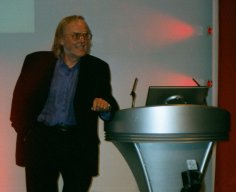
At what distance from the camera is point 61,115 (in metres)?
1.89

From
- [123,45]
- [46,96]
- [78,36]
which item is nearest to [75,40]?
[78,36]

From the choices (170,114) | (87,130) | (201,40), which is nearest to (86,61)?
(87,130)

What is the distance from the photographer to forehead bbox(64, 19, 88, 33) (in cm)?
199

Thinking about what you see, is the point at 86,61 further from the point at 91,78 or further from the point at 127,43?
the point at 127,43

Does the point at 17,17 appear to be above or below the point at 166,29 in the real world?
above

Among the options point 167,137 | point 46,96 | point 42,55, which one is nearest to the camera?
point 167,137

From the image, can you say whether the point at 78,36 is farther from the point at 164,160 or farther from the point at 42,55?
the point at 164,160

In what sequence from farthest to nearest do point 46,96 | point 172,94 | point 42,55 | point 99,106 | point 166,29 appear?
point 166,29 → point 42,55 → point 46,96 → point 172,94 → point 99,106

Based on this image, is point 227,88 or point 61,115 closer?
point 61,115

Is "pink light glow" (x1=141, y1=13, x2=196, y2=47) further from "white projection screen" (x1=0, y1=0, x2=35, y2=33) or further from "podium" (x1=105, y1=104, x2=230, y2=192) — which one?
"podium" (x1=105, y1=104, x2=230, y2=192)

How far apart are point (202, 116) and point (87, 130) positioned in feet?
1.96

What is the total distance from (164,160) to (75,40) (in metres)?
0.73

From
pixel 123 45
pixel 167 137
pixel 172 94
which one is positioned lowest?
pixel 167 137

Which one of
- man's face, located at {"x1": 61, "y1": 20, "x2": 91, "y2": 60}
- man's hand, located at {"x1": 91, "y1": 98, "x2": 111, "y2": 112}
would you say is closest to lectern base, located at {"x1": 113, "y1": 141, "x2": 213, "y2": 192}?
man's hand, located at {"x1": 91, "y1": 98, "x2": 111, "y2": 112}
